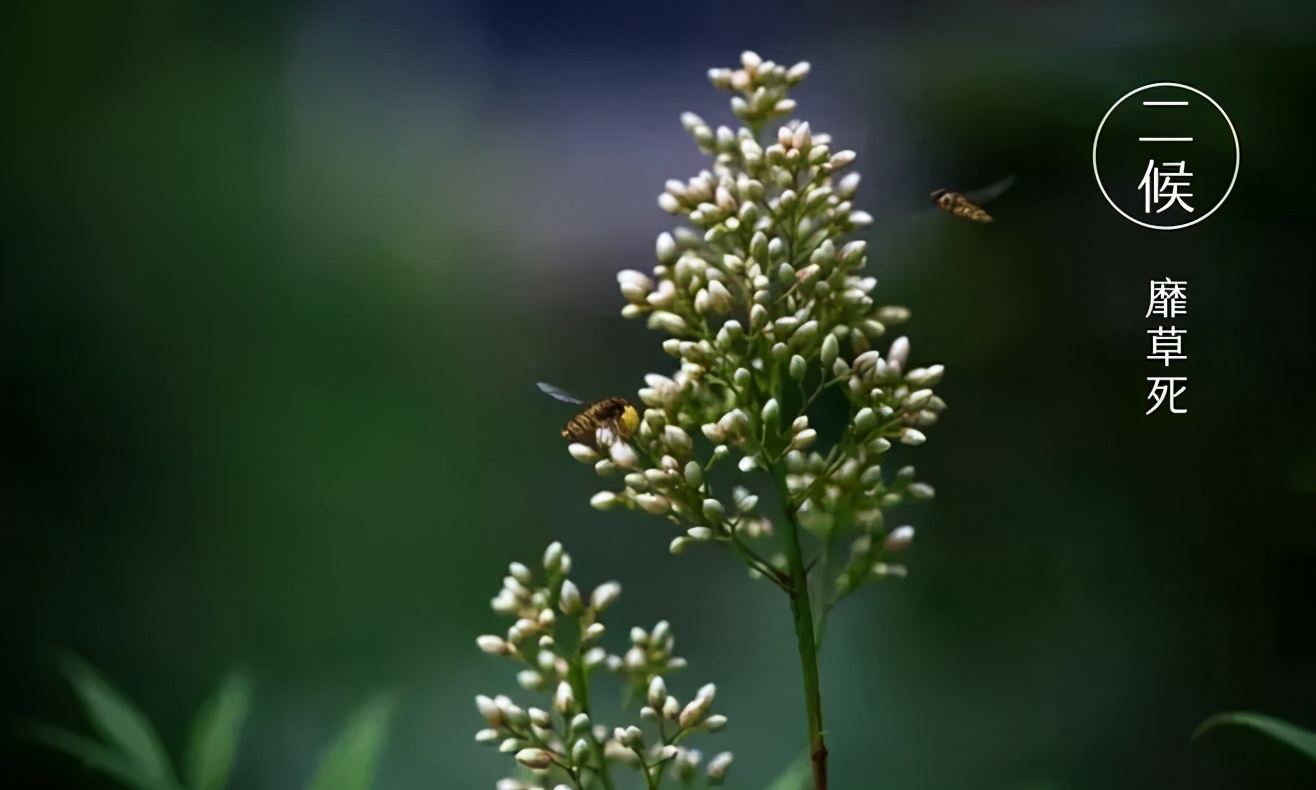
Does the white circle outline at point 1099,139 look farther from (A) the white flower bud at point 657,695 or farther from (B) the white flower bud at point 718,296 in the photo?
(A) the white flower bud at point 657,695

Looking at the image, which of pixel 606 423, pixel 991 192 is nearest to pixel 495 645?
pixel 606 423

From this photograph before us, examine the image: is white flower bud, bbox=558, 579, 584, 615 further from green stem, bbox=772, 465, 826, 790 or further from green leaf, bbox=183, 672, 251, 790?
green leaf, bbox=183, 672, 251, 790

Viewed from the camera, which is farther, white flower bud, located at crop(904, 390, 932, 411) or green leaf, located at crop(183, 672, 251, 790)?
green leaf, located at crop(183, 672, 251, 790)

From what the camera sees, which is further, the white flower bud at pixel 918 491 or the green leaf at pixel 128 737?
the green leaf at pixel 128 737

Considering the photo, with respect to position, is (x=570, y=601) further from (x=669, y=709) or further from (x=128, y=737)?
(x=128, y=737)

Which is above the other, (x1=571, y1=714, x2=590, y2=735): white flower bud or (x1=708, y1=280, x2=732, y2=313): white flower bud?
(x1=708, y1=280, x2=732, y2=313): white flower bud

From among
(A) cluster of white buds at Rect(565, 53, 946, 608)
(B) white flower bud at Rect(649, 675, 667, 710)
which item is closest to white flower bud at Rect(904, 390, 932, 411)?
(A) cluster of white buds at Rect(565, 53, 946, 608)

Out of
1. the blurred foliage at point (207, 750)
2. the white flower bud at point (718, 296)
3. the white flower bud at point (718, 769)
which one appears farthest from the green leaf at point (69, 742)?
the white flower bud at point (718, 296)

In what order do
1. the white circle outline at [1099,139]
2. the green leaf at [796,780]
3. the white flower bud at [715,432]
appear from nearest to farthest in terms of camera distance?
the white flower bud at [715,432] < the green leaf at [796,780] < the white circle outline at [1099,139]
